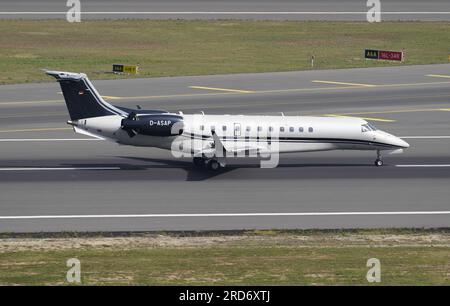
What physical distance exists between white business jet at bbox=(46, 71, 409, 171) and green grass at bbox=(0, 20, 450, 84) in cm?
3002

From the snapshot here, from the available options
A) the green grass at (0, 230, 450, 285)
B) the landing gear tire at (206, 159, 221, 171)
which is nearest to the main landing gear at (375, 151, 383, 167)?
the landing gear tire at (206, 159, 221, 171)

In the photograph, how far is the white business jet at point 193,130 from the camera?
2060 inches

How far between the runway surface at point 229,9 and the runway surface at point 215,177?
108ft

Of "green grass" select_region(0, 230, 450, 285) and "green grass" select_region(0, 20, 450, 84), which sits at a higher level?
"green grass" select_region(0, 20, 450, 84)

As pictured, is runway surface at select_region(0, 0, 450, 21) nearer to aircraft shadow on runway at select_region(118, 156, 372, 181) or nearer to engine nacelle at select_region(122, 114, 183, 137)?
aircraft shadow on runway at select_region(118, 156, 372, 181)

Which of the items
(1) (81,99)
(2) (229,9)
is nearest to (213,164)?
(1) (81,99)

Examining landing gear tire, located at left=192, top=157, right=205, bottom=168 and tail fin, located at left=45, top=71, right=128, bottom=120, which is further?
landing gear tire, located at left=192, top=157, right=205, bottom=168

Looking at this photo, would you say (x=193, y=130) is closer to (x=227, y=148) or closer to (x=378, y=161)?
(x=227, y=148)

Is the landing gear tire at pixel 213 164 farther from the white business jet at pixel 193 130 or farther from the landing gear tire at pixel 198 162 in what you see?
the landing gear tire at pixel 198 162

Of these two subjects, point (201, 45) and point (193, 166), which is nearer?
point (193, 166)

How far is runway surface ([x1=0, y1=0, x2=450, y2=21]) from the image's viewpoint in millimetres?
110562

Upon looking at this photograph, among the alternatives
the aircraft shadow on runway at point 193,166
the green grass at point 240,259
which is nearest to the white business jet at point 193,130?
the aircraft shadow on runway at point 193,166

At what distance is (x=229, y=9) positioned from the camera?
115062mm

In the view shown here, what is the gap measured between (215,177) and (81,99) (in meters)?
7.94
